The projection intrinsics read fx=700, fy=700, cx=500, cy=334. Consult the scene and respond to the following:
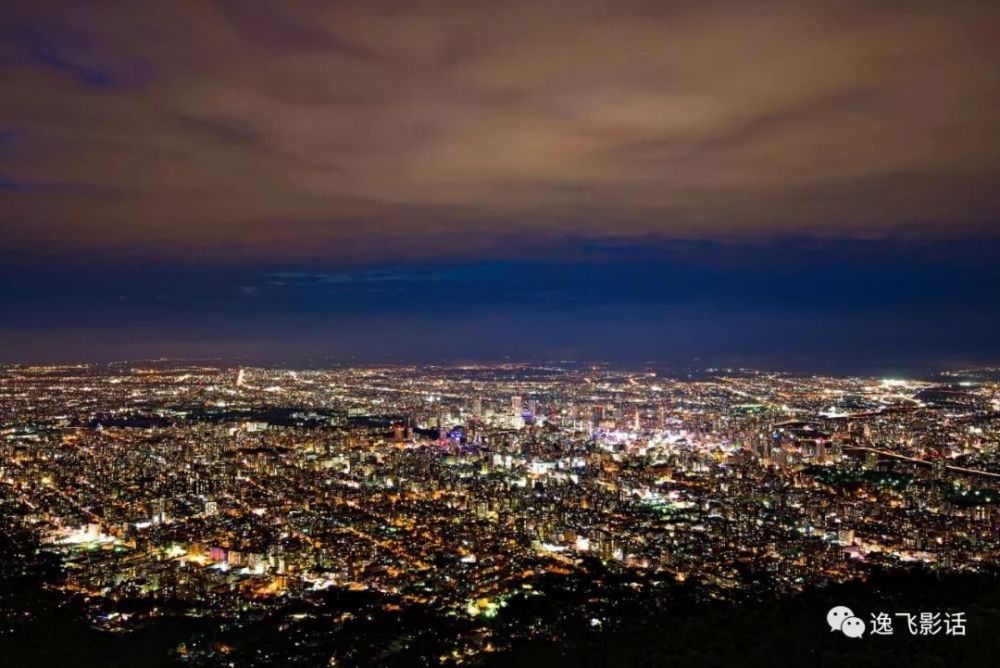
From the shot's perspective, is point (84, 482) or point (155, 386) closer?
point (84, 482)

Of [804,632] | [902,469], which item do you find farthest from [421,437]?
[804,632]

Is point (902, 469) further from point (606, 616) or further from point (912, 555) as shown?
point (606, 616)

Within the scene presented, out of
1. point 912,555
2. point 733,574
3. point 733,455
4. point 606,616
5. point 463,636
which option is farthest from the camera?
point 733,455

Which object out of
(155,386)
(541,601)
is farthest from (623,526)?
(155,386)

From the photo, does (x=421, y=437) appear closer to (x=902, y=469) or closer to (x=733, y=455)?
(x=733, y=455)

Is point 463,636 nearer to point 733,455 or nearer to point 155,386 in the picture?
point 733,455

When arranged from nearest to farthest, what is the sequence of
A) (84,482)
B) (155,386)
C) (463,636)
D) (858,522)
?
(463,636)
(858,522)
(84,482)
(155,386)

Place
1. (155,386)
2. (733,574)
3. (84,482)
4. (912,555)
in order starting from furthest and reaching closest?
1. (155,386)
2. (84,482)
3. (912,555)
4. (733,574)

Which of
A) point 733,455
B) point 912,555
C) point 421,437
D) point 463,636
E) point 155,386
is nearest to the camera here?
point 463,636

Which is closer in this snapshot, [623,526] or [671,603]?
[671,603]
